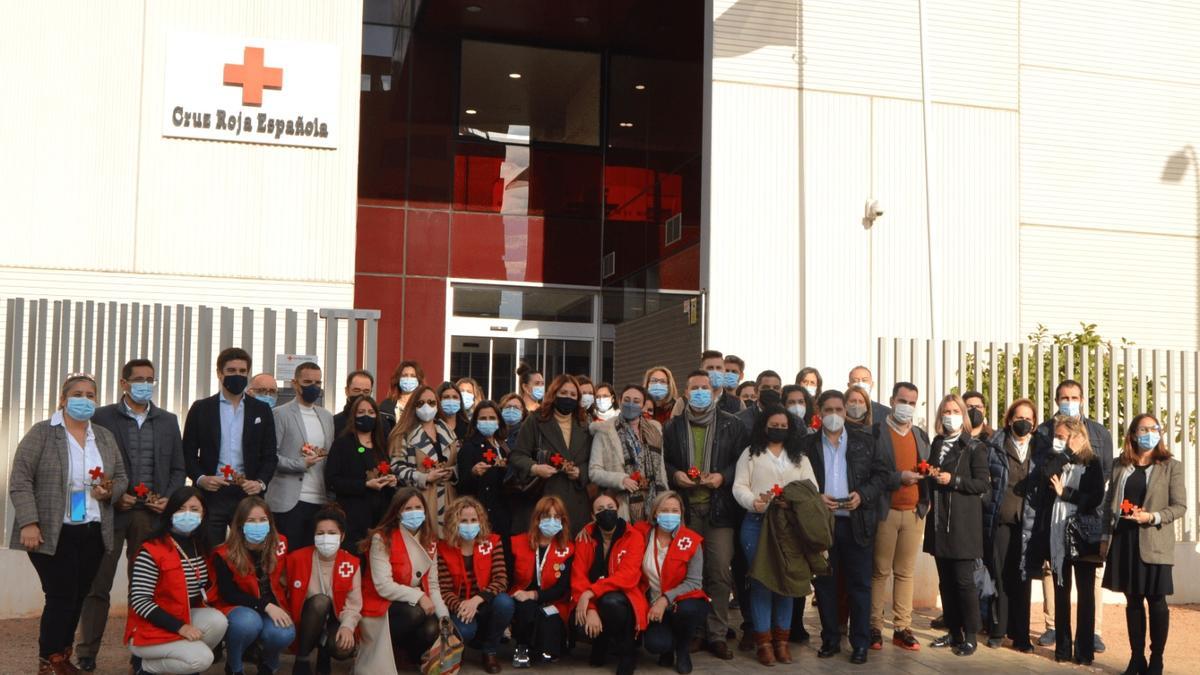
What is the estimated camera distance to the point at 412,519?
8141 millimetres

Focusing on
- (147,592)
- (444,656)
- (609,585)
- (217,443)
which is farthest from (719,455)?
(147,592)

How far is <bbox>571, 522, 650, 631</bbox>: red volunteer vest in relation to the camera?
833 cm

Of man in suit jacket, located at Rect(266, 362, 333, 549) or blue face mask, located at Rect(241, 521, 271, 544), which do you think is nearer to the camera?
blue face mask, located at Rect(241, 521, 271, 544)

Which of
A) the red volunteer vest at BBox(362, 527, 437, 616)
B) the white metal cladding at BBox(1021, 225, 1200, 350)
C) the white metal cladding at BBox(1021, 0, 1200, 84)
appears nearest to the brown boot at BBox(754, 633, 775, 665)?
the red volunteer vest at BBox(362, 527, 437, 616)

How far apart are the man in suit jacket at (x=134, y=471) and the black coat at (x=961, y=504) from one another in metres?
5.50

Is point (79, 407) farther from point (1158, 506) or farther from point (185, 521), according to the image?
point (1158, 506)

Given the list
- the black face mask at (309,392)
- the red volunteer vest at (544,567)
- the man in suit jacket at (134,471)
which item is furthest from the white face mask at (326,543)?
the black face mask at (309,392)

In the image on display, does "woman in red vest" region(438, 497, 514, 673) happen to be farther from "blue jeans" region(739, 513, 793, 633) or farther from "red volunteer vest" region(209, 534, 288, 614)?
"blue jeans" region(739, 513, 793, 633)

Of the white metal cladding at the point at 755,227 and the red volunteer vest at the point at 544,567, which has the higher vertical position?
the white metal cladding at the point at 755,227

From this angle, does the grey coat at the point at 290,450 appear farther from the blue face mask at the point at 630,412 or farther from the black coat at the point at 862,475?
the black coat at the point at 862,475

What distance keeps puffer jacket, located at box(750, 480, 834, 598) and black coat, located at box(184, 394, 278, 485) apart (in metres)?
3.52

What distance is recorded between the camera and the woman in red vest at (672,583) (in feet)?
27.3

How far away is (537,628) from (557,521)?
29.0 inches

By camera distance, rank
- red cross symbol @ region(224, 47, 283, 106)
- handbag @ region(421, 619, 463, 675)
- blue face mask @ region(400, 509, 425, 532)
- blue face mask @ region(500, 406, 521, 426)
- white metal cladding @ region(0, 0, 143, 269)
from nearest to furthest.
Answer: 1. handbag @ region(421, 619, 463, 675)
2. blue face mask @ region(400, 509, 425, 532)
3. blue face mask @ region(500, 406, 521, 426)
4. white metal cladding @ region(0, 0, 143, 269)
5. red cross symbol @ region(224, 47, 283, 106)
